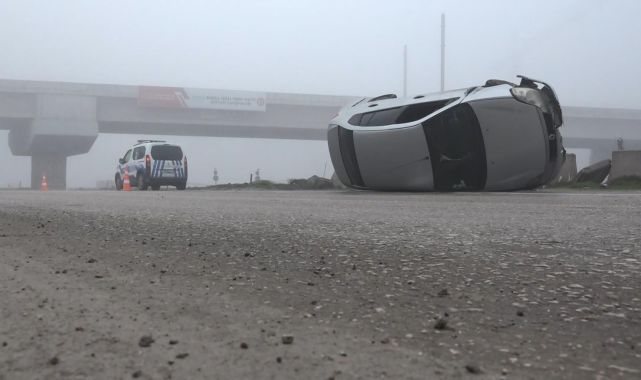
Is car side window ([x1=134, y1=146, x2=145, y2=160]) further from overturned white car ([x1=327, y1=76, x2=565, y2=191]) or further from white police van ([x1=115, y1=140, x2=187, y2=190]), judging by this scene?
overturned white car ([x1=327, y1=76, x2=565, y2=191])

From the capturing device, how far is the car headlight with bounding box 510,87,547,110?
10.6 meters

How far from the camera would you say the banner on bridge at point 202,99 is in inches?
1980

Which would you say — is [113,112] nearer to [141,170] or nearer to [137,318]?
[141,170]

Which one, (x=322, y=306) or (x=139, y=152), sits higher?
(x=139, y=152)

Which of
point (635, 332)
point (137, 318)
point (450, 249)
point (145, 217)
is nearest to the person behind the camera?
point (635, 332)

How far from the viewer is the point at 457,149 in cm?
1145

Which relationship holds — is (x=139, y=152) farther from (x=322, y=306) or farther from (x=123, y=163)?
(x=322, y=306)

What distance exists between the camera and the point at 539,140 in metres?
10.8

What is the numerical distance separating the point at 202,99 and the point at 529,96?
44550 mm

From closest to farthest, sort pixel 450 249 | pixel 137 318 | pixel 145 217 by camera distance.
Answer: pixel 137 318
pixel 450 249
pixel 145 217

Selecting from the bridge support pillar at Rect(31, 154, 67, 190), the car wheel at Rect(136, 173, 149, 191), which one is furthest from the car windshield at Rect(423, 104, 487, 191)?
the bridge support pillar at Rect(31, 154, 67, 190)

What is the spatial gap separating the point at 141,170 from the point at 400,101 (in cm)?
1158

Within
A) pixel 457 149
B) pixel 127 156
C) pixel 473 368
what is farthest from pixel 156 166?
pixel 473 368

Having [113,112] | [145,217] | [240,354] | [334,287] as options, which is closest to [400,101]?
[145,217]
